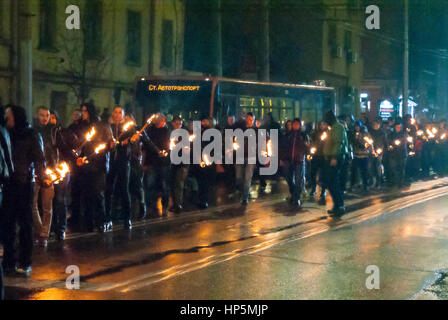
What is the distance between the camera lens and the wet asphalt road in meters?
7.75

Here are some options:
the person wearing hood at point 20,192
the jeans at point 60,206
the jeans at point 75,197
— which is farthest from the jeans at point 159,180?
the person wearing hood at point 20,192

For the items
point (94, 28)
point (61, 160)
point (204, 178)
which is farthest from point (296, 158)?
point (94, 28)

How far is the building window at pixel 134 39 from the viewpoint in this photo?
101ft

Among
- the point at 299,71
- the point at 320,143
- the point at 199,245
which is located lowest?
the point at 199,245

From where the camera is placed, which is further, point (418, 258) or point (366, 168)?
point (366, 168)

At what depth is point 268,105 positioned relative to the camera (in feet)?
75.0

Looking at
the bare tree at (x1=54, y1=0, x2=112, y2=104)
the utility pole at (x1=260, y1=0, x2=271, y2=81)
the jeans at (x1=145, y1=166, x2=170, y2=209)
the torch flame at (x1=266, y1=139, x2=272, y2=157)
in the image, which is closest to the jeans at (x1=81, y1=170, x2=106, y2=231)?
the jeans at (x1=145, y1=166, x2=170, y2=209)

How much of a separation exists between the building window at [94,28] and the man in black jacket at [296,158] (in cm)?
1356

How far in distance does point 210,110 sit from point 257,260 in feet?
36.8

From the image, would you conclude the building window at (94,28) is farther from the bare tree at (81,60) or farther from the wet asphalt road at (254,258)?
the wet asphalt road at (254,258)

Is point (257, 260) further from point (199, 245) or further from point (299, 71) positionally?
point (299, 71)
